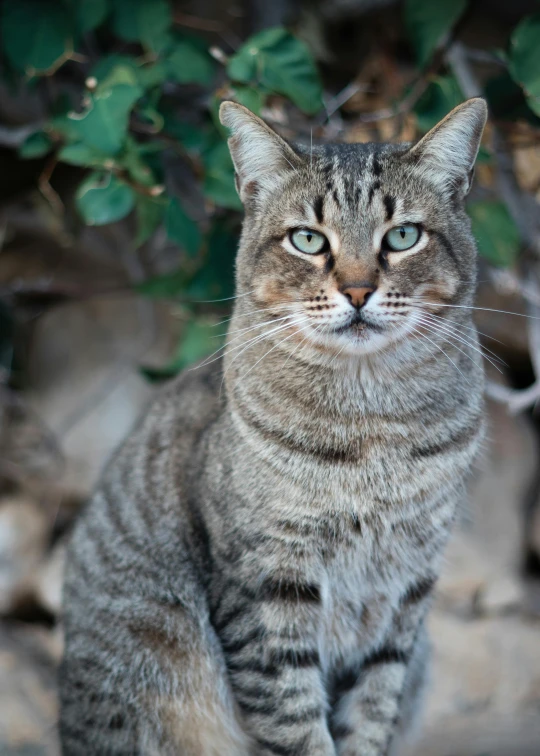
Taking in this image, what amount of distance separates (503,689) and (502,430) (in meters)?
1.14

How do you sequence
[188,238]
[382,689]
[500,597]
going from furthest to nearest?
[500,597]
[188,238]
[382,689]

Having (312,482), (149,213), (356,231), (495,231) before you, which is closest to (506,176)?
(495,231)

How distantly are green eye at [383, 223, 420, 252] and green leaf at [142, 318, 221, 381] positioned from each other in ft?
4.07

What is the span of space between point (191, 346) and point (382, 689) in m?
1.47

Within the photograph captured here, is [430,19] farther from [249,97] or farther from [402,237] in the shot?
[402,237]

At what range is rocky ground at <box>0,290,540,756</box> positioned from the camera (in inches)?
121

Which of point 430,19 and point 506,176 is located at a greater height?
point 430,19

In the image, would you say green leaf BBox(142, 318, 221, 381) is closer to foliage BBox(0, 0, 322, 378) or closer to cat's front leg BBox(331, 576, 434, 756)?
foliage BBox(0, 0, 322, 378)

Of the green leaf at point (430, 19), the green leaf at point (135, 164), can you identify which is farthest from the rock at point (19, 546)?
the green leaf at point (430, 19)

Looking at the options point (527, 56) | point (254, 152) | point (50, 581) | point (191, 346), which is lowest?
point (50, 581)

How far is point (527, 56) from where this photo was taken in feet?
8.18

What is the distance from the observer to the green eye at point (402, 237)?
6.29 feet

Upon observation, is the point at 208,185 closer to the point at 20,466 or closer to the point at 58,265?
the point at 58,265

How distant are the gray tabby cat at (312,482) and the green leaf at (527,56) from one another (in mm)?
597
